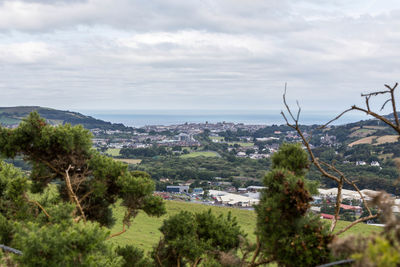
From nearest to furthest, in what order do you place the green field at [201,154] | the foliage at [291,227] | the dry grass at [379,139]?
the foliage at [291,227]
the dry grass at [379,139]
the green field at [201,154]

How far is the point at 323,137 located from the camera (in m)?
132

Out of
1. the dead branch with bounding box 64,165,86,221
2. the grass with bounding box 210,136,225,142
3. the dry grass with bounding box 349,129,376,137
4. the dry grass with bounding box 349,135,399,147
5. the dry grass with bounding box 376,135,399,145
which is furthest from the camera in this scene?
the grass with bounding box 210,136,225,142

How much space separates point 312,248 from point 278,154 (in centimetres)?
253

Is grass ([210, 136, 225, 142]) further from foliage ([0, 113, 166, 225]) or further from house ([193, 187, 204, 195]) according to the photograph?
foliage ([0, 113, 166, 225])

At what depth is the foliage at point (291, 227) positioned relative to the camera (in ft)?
19.7

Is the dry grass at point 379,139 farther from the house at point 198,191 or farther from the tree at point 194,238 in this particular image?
the tree at point 194,238

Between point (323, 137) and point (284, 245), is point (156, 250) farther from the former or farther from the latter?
point (323, 137)

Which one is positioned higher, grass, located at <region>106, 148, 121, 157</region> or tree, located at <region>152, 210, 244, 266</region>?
tree, located at <region>152, 210, 244, 266</region>

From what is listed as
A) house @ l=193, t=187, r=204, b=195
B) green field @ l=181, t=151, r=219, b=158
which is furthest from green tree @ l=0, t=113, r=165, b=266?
green field @ l=181, t=151, r=219, b=158

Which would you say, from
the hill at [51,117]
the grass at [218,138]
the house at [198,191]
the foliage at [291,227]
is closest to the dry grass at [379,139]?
the house at [198,191]

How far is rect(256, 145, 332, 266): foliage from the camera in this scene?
6.00 m

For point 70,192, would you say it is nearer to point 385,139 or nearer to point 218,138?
point 385,139

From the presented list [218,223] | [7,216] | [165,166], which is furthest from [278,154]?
[165,166]

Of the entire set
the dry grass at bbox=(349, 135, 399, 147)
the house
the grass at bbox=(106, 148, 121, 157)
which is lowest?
the house
